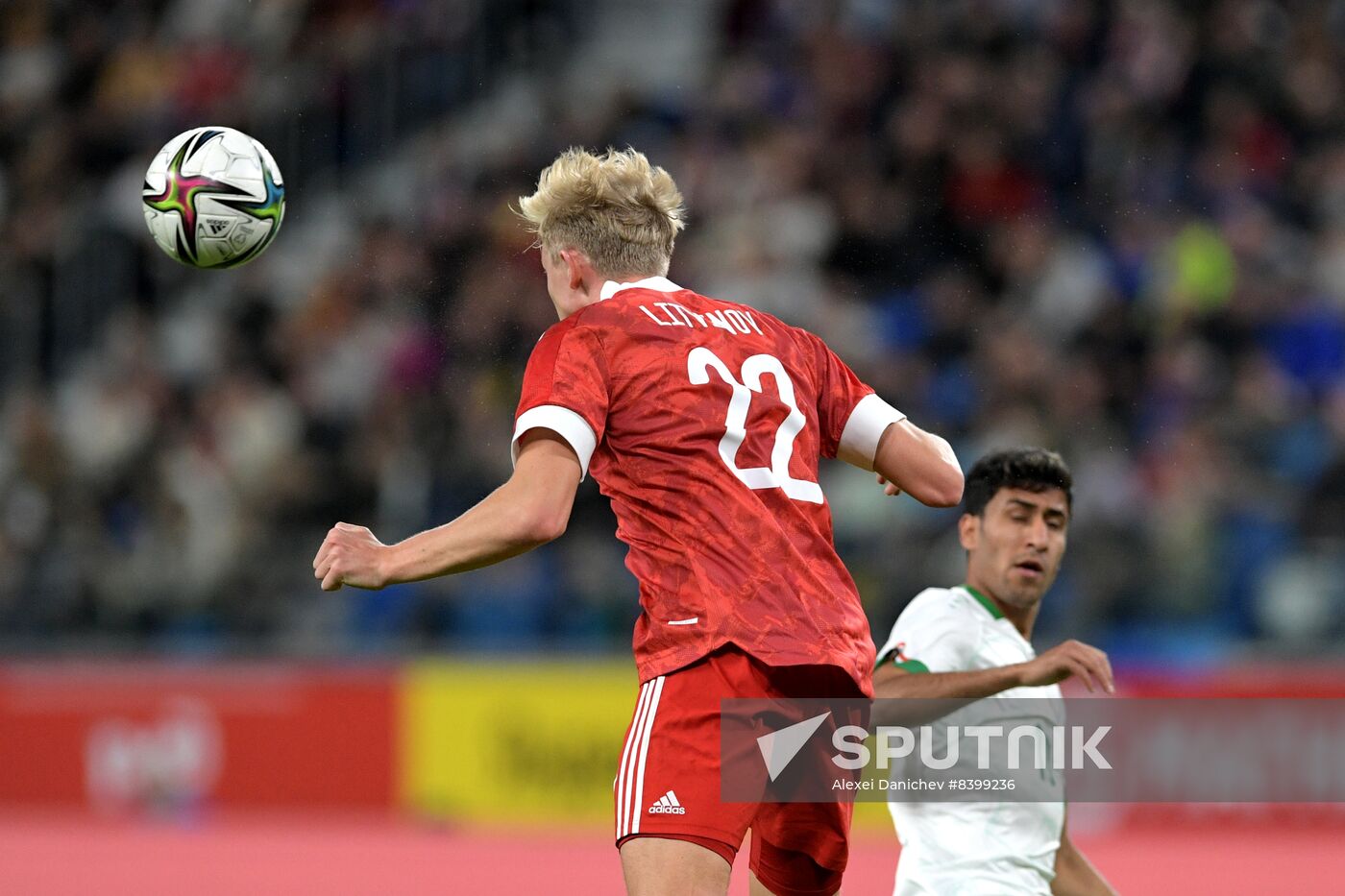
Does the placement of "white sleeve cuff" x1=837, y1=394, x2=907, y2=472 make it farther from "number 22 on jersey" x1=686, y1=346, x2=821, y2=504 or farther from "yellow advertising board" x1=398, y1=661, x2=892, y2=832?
"yellow advertising board" x1=398, y1=661, x2=892, y2=832

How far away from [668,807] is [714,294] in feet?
32.4

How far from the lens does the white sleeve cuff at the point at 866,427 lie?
4.62 meters

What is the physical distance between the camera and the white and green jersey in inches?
205

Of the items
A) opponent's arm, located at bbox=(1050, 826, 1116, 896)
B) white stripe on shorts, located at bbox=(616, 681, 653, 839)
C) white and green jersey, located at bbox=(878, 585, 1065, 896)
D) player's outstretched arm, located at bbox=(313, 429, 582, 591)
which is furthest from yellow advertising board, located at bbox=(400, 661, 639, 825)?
player's outstretched arm, located at bbox=(313, 429, 582, 591)

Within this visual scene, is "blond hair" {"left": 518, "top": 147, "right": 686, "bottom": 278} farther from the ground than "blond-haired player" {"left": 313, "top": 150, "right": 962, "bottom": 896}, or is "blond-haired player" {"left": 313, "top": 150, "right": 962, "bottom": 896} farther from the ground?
"blond hair" {"left": 518, "top": 147, "right": 686, "bottom": 278}

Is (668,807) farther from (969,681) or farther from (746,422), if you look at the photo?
(969,681)

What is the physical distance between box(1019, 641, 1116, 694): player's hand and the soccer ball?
2705mm

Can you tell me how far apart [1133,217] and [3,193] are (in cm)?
943

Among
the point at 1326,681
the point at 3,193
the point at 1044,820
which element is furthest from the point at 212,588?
the point at 1044,820

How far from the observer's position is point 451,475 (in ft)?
42.2

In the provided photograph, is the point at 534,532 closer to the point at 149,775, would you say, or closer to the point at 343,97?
the point at 149,775

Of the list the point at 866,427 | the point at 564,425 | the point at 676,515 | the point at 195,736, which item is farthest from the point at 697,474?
the point at 195,736

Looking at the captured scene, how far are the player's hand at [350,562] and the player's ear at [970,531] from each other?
2180 mm

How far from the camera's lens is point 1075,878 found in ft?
17.9
